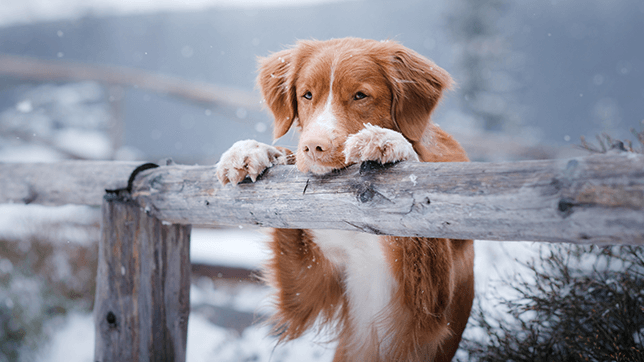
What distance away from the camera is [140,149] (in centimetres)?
1427

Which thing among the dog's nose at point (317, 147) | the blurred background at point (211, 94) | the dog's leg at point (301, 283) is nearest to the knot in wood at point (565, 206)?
the dog's nose at point (317, 147)

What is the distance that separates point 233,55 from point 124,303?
13245mm

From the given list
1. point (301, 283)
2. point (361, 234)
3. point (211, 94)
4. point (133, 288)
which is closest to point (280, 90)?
point (361, 234)

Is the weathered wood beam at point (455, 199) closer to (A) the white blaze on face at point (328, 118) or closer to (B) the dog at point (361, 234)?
(B) the dog at point (361, 234)

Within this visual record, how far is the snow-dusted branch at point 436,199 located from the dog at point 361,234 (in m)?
0.09

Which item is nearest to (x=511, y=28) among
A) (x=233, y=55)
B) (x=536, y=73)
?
(x=536, y=73)

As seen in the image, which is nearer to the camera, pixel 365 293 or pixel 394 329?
pixel 394 329

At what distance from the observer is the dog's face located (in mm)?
1695

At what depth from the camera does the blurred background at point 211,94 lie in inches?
175

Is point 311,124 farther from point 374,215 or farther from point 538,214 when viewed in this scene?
point 538,214

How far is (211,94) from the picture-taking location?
295 inches

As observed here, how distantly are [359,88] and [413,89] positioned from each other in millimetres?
281

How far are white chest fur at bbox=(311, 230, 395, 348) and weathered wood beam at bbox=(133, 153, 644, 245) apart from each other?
0.49 m

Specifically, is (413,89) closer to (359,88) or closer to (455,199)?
(359,88)
